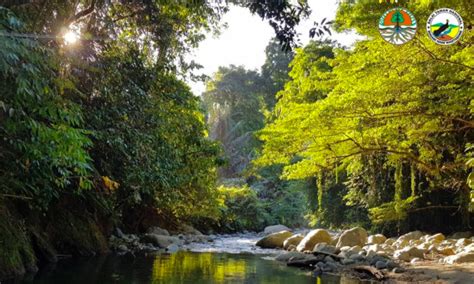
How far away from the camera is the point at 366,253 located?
989 cm

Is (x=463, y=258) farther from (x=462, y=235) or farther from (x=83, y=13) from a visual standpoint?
(x=83, y=13)

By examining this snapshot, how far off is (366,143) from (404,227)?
533 centimetres

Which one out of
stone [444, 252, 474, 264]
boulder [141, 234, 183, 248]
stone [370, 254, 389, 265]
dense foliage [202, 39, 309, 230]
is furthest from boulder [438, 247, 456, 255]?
dense foliage [202, 39, 309, 230]

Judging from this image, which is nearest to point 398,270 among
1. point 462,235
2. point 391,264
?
point 391,264

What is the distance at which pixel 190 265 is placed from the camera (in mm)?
8969

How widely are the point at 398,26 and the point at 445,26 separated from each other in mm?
783

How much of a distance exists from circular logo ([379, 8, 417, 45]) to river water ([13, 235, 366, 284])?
4.08 meters

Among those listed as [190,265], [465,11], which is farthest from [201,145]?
[465,11]

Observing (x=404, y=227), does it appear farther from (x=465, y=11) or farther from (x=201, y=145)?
(x=465, y=11)

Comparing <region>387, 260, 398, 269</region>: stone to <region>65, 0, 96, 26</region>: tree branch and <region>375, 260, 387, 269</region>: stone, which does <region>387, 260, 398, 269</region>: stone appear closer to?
<region>375, 260, 387, 269</region>: stone

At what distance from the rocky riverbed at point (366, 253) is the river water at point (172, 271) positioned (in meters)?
0.63

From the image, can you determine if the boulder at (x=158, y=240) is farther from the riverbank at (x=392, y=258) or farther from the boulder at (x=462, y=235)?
the boulder at (x=462, y=235)

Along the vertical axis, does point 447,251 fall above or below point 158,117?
below

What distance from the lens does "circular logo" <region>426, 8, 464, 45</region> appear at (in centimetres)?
718
